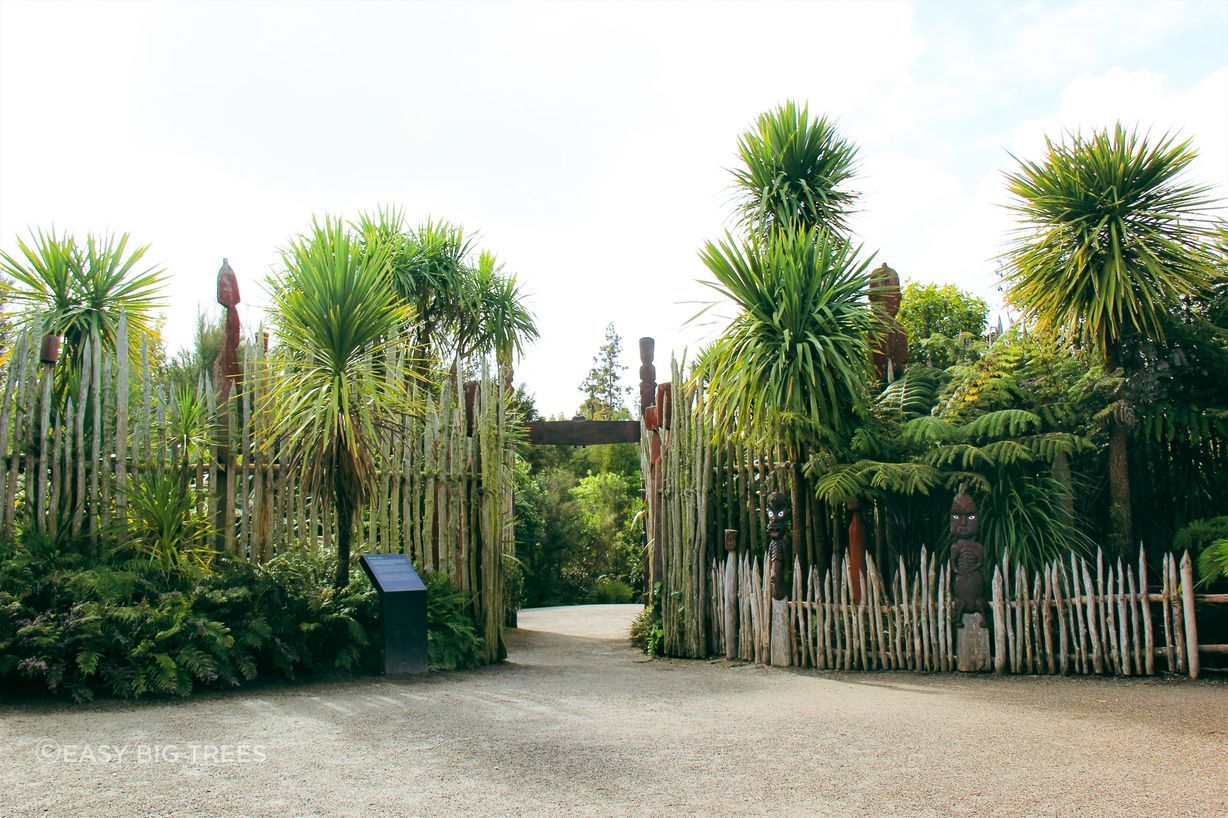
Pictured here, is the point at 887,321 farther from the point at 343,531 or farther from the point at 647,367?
the point at 343,531

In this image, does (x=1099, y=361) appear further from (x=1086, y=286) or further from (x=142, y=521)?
(x=142, y=521)

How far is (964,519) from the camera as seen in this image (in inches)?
318

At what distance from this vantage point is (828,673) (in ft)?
27.2

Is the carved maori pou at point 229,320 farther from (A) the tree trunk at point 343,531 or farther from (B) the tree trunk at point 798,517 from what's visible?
(B) the tree trunk at point 798,517

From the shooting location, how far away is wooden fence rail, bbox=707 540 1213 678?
298 inches

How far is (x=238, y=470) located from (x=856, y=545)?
18.3 ft

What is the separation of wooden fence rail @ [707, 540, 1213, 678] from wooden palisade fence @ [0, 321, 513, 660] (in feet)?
8.49

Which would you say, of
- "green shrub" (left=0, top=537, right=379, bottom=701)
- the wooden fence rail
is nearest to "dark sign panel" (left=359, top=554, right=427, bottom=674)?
"green shrub" (left=0, top=537, right=379, bottom=701)

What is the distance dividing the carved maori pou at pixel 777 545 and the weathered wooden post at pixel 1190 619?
3.18 meters

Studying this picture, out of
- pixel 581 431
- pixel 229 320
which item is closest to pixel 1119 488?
pixel 581 431

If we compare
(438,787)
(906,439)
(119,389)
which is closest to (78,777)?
(438,787)

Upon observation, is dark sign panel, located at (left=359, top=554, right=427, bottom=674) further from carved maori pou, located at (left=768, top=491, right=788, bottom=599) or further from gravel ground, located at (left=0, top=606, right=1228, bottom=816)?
carved maori pou, located at (left=768, top=491, right=788, bottom=599)

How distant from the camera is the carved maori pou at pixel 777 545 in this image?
28.9ft

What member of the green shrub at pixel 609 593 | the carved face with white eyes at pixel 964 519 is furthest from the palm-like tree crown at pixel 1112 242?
the green shrub at pixel 609 593
